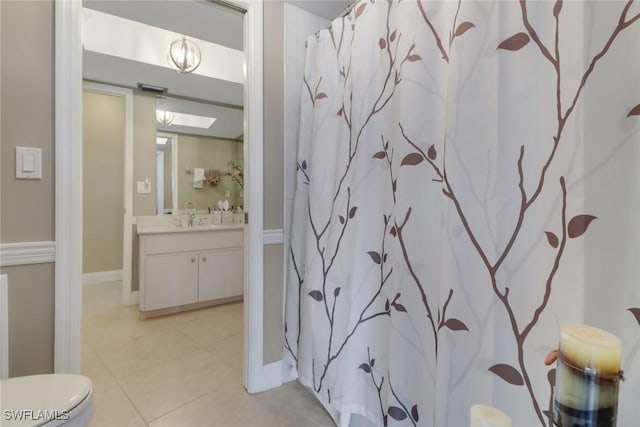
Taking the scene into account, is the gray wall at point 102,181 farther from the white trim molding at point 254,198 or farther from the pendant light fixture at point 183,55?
the white trim molding at point 254,198

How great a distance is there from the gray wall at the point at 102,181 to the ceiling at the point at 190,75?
729mm

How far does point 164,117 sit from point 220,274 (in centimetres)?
182

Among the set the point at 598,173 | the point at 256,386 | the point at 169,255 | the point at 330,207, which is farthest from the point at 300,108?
the point at 169,255

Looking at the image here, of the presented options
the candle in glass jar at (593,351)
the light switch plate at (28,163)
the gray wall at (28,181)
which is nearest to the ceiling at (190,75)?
the gray wall at (28,181)

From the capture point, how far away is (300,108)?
71.5 inches

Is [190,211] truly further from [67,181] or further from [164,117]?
[67,181]

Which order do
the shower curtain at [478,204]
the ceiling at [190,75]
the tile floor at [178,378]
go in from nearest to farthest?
the shower curtain at [478,204] → the tile floor at [178,378] → the ceiling at [190,75]

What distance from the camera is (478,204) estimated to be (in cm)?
88

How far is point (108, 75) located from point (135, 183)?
103 centimetres

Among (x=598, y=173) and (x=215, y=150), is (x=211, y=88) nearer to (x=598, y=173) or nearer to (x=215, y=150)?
(x=215, y=150)

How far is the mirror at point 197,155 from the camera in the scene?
10.7ft

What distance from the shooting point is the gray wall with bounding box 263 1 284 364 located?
174 cm

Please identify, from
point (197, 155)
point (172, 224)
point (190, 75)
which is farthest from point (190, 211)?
point (190, 75)

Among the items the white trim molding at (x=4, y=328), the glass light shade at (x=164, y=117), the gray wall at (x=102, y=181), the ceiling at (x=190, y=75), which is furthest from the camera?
the gray wall at (x=102, y=181)
